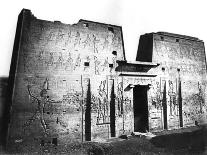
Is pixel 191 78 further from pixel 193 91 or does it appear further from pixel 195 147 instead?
pixel 195 147

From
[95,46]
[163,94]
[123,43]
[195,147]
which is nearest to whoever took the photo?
[195,147]

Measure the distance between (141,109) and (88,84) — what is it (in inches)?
160

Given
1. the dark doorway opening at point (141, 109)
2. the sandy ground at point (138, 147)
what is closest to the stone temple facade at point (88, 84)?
the dark doorway opening at point (141, 109)

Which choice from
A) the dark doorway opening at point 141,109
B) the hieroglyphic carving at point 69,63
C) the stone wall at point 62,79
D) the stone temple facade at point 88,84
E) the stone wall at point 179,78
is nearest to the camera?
the stone wall at point 62,79

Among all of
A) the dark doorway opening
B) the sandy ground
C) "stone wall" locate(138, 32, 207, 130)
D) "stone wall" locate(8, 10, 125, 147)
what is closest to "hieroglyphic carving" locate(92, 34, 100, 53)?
"stone wall" locate(8, 10, 125, 147)

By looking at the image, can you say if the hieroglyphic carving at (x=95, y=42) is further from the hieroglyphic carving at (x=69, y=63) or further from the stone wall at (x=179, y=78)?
the stone wall at (x=179, y=78)

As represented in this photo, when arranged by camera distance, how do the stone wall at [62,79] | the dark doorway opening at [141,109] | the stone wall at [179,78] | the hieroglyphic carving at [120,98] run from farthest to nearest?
the stone wall at [179,78], the dark doorway opening at [141,109], the hieroglyphic carving at [120,98], the stone wall at [62,79]

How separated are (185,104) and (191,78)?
1.90 m

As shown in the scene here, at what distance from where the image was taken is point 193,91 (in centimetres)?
1598

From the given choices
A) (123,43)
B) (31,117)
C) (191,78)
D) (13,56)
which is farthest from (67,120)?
(191,78)

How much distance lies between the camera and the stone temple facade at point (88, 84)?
955 cm

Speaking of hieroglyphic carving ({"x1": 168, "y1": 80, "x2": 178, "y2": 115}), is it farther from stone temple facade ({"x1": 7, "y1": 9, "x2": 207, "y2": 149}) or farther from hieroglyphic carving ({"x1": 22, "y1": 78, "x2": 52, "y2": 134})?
hieroglyphic carving ({"x1": 22, "y1": 78, "x2": 52, "y2": 134})

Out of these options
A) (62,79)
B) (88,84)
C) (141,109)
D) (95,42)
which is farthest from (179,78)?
(62,79)

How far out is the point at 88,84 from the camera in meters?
11.1
